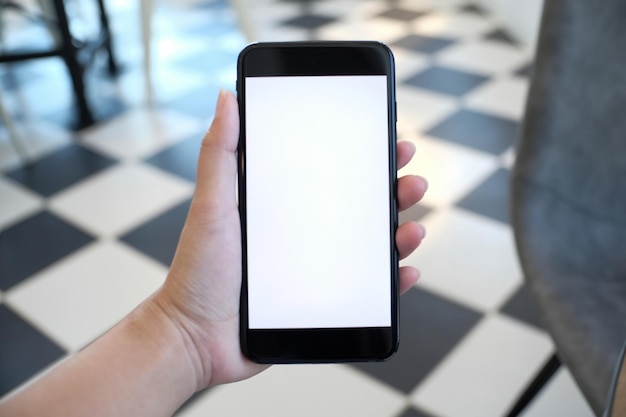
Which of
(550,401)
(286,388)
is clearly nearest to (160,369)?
(286,388)

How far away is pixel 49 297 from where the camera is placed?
4.24ft

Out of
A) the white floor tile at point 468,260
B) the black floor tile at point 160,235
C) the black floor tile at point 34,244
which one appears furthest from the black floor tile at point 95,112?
the white floor tile at point 468,260

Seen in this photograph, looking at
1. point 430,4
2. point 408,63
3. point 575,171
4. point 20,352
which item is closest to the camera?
point 575,171

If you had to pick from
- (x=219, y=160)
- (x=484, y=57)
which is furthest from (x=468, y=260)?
(x=484, y=57)

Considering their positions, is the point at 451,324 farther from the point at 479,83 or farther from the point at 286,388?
the point at 479,83

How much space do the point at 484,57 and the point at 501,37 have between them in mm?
259

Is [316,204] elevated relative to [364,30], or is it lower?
elevated

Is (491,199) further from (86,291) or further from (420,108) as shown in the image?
(86,291)

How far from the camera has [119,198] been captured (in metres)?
1.61

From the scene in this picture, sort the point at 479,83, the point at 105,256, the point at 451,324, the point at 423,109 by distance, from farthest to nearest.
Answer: the point at 479,83, the point at 423,109, the point at 105,256, the point at 451,324

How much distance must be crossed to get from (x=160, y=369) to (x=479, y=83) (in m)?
1.83

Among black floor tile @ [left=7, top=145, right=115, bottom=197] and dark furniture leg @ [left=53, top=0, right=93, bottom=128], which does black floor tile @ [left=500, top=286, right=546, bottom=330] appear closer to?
black floor tile @ [left=7, top=145, right=115, bottom=197]

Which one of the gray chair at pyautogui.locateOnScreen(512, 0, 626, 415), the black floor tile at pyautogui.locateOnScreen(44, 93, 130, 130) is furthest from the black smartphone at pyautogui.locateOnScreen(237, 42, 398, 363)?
the black floor tile at pyautogui.locateOnScreen(44, 93, 130, 130)

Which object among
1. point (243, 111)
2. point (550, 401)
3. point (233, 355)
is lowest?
point (550, 401)
